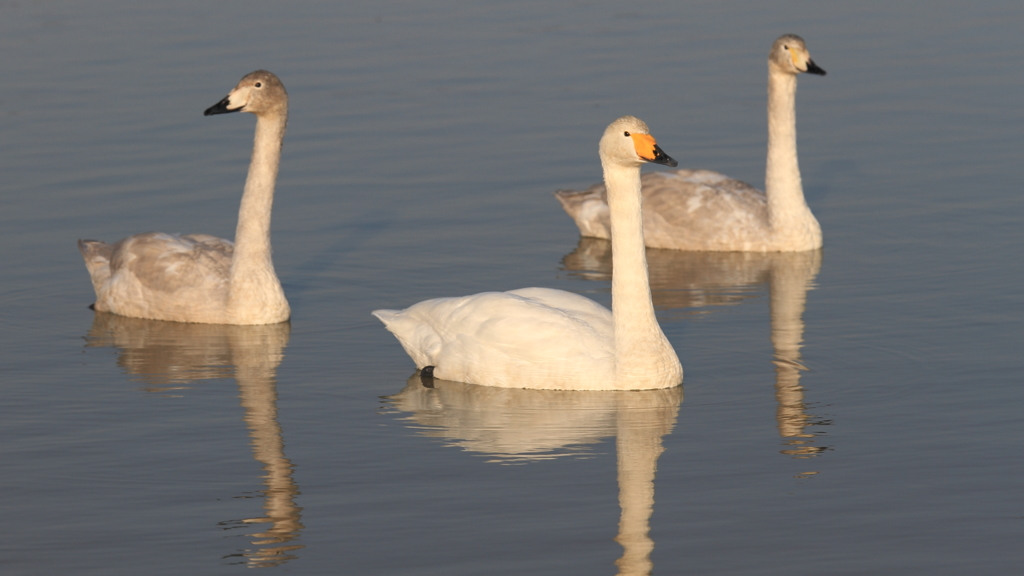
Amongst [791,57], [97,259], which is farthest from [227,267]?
[791,57]

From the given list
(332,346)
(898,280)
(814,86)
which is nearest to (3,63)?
(814,86)

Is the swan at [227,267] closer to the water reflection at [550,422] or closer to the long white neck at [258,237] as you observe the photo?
the long white neck at [258,237]

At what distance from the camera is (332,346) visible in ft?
44.3

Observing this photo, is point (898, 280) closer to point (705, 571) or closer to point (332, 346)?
point (332, 346)

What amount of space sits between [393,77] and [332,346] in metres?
11.0

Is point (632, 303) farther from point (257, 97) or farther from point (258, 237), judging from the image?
point (257, 97)

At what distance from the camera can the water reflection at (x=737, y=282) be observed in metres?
12.8

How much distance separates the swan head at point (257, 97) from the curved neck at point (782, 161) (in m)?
5.42

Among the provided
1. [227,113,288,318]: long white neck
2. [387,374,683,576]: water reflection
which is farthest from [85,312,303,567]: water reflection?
[387,374,683,576]: water reflection

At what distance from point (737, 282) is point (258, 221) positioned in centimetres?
455

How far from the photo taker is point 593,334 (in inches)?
478

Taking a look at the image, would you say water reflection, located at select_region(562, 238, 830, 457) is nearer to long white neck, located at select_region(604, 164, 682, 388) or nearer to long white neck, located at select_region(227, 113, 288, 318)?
long white neck, located at select_region(604, 164, 682, 388)

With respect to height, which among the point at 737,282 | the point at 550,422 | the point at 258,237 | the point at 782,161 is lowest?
the point at 550,422

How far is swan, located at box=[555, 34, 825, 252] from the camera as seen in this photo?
56.5ft
